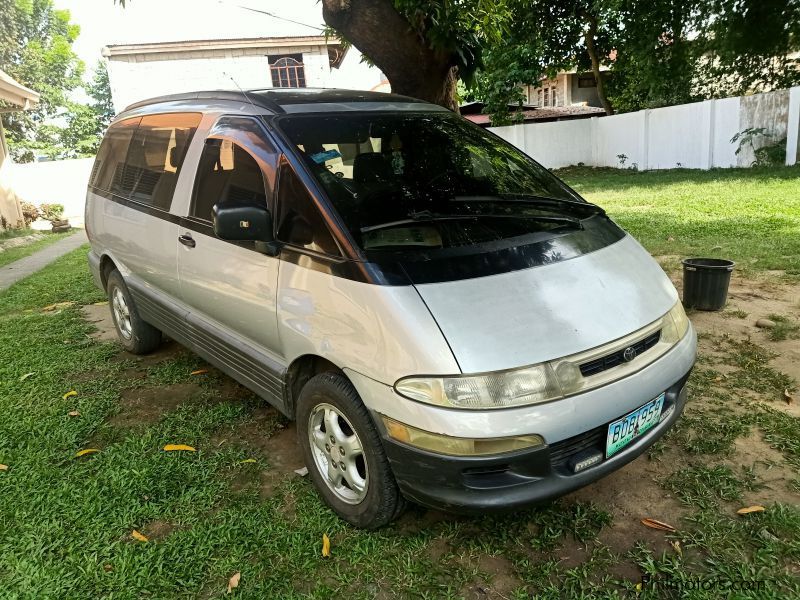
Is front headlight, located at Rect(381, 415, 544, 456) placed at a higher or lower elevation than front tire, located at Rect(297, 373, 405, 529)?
higher

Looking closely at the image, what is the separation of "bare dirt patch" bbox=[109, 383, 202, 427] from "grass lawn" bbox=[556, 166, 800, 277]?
5573 mm

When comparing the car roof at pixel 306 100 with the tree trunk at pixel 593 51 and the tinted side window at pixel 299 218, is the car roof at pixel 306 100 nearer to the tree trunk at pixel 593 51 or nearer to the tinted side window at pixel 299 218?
the tinted side window at pixel 299 218

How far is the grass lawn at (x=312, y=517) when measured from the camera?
221 centimetres

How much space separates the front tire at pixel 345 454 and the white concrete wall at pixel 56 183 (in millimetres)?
16439

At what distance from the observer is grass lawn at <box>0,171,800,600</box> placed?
2207 millimetres

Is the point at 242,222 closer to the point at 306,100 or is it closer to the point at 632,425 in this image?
the point at 306,100

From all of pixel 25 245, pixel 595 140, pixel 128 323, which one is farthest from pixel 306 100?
pixel 595 140

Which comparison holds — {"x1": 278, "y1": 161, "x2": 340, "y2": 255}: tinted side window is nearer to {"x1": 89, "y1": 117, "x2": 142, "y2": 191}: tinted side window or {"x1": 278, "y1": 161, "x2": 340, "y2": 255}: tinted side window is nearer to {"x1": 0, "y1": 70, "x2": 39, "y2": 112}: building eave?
{"x1": 89, "y1": 117, "x2": 142, "y2": 191}: tinted side window

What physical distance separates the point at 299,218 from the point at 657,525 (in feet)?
6.70

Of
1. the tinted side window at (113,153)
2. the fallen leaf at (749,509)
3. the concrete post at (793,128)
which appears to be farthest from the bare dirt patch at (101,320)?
the concrete post at (793,128)

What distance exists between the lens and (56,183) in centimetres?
1741

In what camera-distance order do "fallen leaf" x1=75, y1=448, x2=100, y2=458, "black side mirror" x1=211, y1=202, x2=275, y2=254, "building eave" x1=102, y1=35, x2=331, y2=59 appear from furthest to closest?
"building eave" x1=102, y1=35, x2=331, y2=59 < "fallen leaf" x1=75, y1=448, x2=100, y2=458 < "black side mirror" x1=211, y1=202, x2=275, y2=254

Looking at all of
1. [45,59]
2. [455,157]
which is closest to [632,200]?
[455,157]

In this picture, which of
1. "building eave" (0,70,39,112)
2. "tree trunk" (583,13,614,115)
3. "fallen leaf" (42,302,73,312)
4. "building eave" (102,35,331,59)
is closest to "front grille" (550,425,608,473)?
"fallen leaf" (42,302,73,312)
